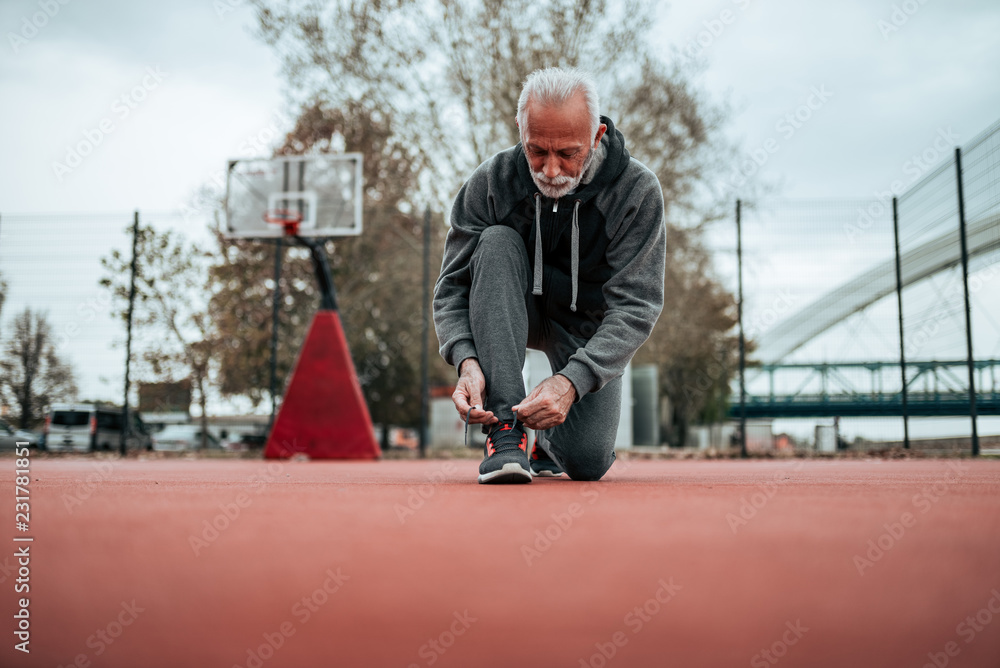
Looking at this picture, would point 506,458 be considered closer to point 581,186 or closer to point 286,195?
point 581,186

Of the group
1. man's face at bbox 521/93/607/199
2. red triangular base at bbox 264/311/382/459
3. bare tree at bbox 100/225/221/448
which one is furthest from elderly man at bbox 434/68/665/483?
bare tree at bbox 100/225/221/448

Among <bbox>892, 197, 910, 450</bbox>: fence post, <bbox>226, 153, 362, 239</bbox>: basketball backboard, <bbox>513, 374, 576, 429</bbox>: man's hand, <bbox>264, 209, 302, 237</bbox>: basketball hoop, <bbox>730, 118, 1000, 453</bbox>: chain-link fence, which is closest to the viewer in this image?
<bbox>513, 374, 576, 429</bbox>: man's hand

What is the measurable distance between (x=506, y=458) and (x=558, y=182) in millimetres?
673

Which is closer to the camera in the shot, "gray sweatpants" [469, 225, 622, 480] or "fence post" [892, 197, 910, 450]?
"gray sweatpants" [469, 225, 622, 480]

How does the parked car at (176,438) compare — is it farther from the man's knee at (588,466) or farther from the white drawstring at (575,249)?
the white drawstring at (575,249)

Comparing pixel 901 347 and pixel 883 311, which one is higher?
pixel 883 311

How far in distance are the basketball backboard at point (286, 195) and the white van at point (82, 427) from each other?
95.5 inches

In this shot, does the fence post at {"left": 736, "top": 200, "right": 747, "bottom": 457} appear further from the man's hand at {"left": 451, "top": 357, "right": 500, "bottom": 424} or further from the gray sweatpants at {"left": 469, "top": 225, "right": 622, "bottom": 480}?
the man's hand at {"left": 451, "top": 357, "right": 500, "bottom": 424}

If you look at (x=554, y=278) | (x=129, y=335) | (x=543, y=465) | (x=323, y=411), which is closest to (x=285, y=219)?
(x=129, y=335)

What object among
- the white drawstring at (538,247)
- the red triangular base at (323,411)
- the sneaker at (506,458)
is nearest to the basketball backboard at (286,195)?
the red triangular base at (323,411)

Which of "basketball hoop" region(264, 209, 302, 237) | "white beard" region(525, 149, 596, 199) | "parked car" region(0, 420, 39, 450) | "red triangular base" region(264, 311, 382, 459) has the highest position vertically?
"basketball hoop" region(264, 209, 302, 237)

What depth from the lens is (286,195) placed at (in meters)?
7.62

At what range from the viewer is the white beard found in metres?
1.77

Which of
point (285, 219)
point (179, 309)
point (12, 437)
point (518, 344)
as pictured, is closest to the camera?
point (518, 344)
